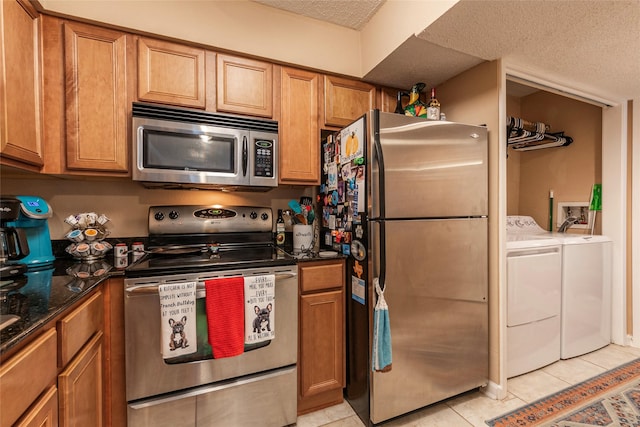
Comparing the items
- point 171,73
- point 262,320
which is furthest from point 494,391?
point 171,73

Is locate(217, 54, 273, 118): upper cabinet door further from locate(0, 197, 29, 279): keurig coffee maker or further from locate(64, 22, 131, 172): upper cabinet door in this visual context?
locate(0, 197, 29, 279): keurig coffee maker

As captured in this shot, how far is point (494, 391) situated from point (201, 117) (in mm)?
2501

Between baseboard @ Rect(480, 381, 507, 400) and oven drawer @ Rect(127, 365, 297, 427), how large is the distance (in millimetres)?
1263

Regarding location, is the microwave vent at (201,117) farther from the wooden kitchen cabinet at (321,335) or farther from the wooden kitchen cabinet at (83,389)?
the wooden kitchen cabinet at (83,389)

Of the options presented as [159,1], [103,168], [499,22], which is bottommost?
[103,168]

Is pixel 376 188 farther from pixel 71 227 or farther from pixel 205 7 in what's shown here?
pixel 71 227

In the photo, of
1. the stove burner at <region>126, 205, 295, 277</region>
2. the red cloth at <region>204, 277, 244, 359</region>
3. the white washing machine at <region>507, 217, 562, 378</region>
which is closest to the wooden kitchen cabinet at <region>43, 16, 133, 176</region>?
the stove burner at <region>126, 205, 295, 277</region>

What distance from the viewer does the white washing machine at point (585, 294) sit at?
86.7 inches

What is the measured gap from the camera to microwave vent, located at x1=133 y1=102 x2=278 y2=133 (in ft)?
5.06

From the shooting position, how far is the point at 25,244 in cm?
133

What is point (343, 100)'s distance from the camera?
81.1 inches

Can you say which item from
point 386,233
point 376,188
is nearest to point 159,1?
point 376,188

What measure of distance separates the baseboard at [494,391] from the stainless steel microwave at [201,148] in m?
1.92

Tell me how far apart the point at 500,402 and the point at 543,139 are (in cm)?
226
